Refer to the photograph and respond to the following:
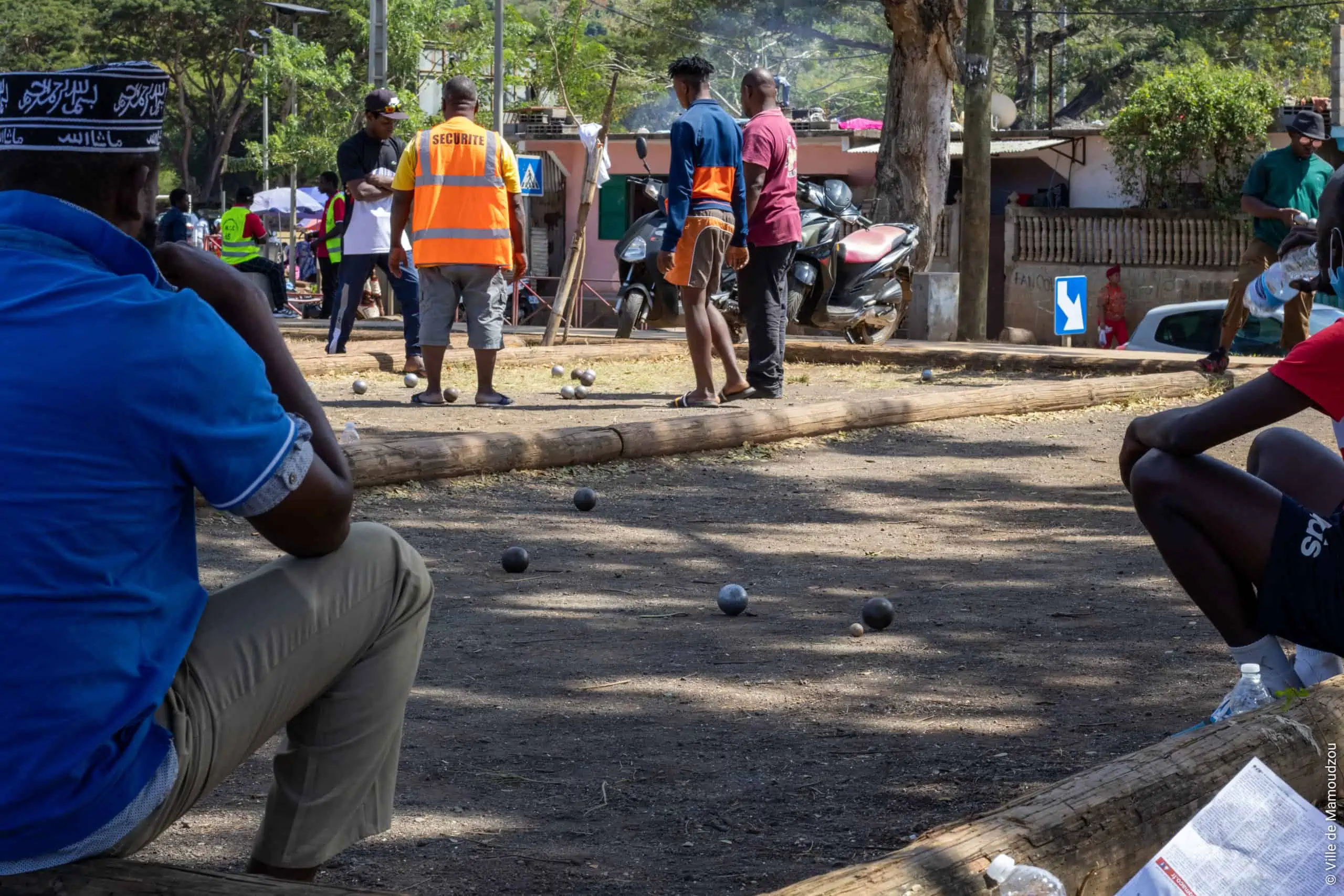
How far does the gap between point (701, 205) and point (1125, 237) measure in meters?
17.4

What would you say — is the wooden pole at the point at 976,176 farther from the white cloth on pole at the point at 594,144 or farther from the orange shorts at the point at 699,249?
the orange shorts at the point at 699,249

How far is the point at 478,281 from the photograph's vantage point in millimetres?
9734

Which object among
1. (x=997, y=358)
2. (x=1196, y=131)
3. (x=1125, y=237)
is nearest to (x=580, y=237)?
(x=997, y=358)

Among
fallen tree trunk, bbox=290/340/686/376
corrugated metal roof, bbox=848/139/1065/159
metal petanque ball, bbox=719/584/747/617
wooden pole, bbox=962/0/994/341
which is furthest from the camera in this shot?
corrugated metal roof, bbox=848/139/1065/159

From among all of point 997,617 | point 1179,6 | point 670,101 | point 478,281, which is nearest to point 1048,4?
point 1179,6

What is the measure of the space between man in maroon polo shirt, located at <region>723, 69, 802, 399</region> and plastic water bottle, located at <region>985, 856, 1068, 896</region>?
295 inches

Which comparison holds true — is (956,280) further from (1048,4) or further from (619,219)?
(1048,4)

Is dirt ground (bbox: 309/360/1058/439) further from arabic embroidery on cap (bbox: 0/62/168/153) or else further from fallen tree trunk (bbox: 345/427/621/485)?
arabic embroidery on cap (bbox: 0/62/168/153)

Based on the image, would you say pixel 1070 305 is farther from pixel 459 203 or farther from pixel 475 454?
pixel 475 454

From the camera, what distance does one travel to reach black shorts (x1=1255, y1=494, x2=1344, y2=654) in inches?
A: 140

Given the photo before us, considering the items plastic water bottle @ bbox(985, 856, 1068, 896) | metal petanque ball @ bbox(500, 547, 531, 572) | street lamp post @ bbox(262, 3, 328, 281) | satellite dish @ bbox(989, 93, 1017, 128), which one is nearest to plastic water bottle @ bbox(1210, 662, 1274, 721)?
plastic water bottle @ bbox(985, 856, 1068, 896)

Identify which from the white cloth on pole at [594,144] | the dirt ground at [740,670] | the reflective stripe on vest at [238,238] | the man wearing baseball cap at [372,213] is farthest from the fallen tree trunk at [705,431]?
the reflective stripe on vest at [238,238]

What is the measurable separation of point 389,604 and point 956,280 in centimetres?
1464

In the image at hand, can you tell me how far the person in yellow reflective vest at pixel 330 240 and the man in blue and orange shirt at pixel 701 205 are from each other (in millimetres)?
8192
